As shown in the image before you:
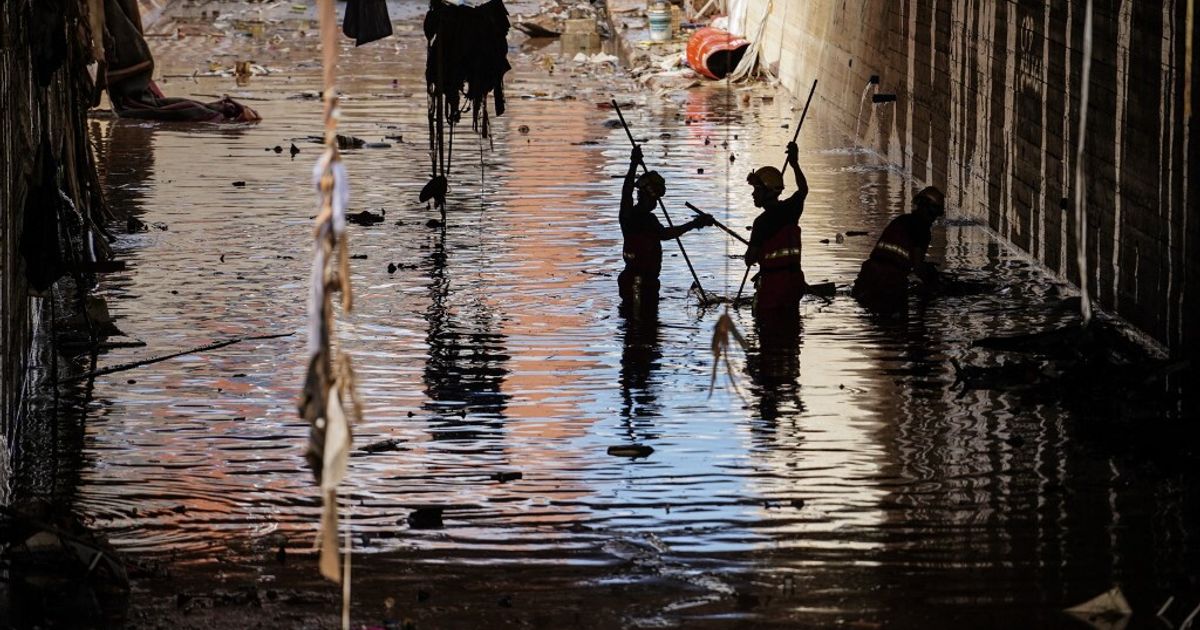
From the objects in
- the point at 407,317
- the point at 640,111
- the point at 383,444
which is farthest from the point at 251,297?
the point at 640,111

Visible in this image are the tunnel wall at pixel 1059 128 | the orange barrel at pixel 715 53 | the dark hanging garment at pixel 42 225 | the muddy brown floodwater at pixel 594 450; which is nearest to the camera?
the muddy brown floodwater at pixel 594 450

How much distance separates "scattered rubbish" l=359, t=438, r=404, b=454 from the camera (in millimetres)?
9102

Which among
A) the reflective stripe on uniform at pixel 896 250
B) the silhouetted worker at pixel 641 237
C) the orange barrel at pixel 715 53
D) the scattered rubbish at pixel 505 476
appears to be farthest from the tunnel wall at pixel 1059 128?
the orange barrel at pixel 715 53

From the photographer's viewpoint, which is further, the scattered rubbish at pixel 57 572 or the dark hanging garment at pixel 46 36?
the dark hanging garment at pixel 46 36

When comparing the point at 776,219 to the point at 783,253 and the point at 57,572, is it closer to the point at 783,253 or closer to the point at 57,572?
the point at 783,253

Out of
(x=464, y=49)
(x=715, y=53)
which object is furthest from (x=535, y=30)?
(x=464, y=49)

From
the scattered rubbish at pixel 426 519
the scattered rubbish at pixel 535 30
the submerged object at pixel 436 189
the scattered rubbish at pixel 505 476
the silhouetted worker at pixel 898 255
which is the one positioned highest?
the scattered rubbish at pixel 535 30

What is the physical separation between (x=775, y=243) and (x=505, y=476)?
4.02 metres

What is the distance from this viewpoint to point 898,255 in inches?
489

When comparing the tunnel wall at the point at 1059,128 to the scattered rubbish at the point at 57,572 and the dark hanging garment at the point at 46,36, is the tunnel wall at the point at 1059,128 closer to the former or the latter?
the scattered rubbish at the point at 57,572

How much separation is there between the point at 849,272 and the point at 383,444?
18.5 ft

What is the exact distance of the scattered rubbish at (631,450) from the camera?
29.6 ft

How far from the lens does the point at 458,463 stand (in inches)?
349

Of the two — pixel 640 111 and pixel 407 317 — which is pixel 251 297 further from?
pixel 640 111
